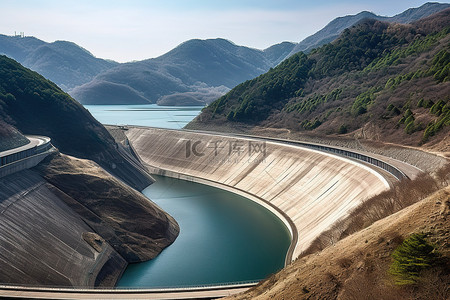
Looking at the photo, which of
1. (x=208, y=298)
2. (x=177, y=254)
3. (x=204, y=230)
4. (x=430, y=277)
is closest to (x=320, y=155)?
(x=204, y=230)

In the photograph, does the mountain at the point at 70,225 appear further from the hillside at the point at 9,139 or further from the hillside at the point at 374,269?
the hillside at the point at 374,269

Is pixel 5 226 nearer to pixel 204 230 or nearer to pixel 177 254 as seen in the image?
pixel 177 254

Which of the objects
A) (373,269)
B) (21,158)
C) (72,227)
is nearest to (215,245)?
(72,227)

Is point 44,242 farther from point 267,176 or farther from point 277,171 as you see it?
point 277,171

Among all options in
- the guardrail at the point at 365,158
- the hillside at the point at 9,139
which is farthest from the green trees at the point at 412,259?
the hillside at the point at 9,139

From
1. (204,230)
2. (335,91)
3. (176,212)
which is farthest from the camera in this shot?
(335,91)

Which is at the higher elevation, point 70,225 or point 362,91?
point 362,91
